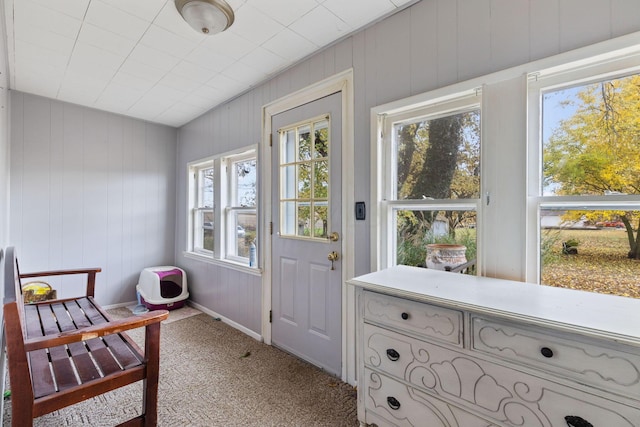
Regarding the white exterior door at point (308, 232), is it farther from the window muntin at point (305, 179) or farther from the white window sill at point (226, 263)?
the white window sill at point (226, 263)

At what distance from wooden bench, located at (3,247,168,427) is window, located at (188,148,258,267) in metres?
1.44

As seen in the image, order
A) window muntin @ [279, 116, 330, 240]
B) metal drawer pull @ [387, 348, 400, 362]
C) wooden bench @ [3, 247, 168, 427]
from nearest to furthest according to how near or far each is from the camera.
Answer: wooden bench @ [3, 247, 168, 427], metal drawer pull @ [387, 348, 400, 362], window muntin @ [279, 116, 330, 240]

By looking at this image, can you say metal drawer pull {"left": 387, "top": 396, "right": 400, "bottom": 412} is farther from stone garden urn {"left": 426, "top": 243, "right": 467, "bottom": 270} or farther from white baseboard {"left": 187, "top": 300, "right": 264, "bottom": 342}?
white baseboard {"left": 187, "top": 300, "right": 264, "bottom": 342}

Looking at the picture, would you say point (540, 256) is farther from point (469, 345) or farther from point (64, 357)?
point (64, 357)

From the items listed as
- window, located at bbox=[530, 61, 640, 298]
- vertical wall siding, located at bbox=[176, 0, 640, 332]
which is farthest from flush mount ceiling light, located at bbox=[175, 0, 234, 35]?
window, located at bbox=[530, 61, 640, 298]

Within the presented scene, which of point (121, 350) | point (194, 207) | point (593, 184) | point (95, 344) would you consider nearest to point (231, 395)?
point (121, 350)

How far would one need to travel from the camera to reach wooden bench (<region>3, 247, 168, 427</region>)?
1.13 m

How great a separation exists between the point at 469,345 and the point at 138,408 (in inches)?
77.3

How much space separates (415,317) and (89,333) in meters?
1.44

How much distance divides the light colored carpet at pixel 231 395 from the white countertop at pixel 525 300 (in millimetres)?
957

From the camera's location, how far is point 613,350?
2.82 ft

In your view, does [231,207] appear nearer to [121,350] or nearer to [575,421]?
[121,350]

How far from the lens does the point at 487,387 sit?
1.08 meters

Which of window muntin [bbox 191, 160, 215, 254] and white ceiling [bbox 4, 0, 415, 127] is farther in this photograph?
window muntin [bbox 191, 160, 215, 254]
